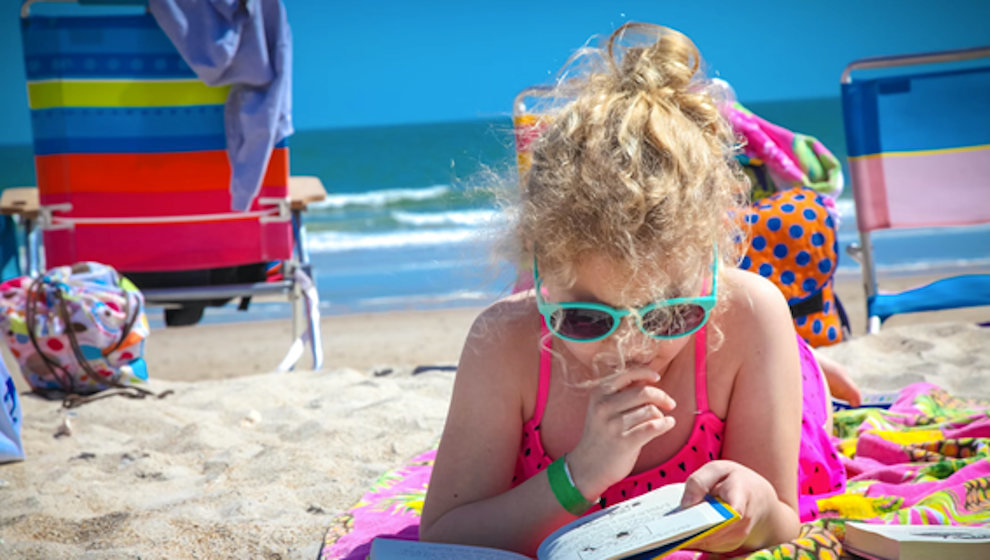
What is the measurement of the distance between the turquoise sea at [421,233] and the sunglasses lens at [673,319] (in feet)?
0.93

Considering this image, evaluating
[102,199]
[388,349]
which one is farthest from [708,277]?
[388,349]

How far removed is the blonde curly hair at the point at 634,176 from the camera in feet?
4.01

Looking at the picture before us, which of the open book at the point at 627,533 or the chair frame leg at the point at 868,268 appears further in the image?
the chair frame leg at the point at 868,268

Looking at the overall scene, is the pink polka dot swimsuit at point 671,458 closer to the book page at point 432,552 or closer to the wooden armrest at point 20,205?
the book page at point 432,552

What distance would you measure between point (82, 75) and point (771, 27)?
2031 inches

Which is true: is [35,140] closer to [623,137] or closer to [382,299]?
[623,137]

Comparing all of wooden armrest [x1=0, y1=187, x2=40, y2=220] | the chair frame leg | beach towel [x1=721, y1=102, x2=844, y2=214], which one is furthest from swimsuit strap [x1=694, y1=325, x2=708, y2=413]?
wooden armrest [x1=0, y1=187, x2=40, y2=220]

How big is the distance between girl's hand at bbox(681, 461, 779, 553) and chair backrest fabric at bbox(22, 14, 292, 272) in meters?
3.20

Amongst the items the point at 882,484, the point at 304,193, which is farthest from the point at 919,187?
the point at 304,193

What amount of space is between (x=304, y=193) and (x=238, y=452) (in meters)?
2.10

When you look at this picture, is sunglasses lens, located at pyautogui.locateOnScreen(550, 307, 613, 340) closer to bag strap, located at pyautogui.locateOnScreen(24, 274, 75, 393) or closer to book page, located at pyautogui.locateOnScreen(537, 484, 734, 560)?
book page, located at pyautogui.locateOnScreen(537, 484, 734, 560)

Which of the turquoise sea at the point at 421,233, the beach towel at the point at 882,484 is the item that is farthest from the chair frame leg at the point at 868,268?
the turquoise sea at the point at 421,233

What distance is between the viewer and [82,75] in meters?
3.88

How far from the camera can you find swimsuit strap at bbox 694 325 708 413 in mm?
1478
